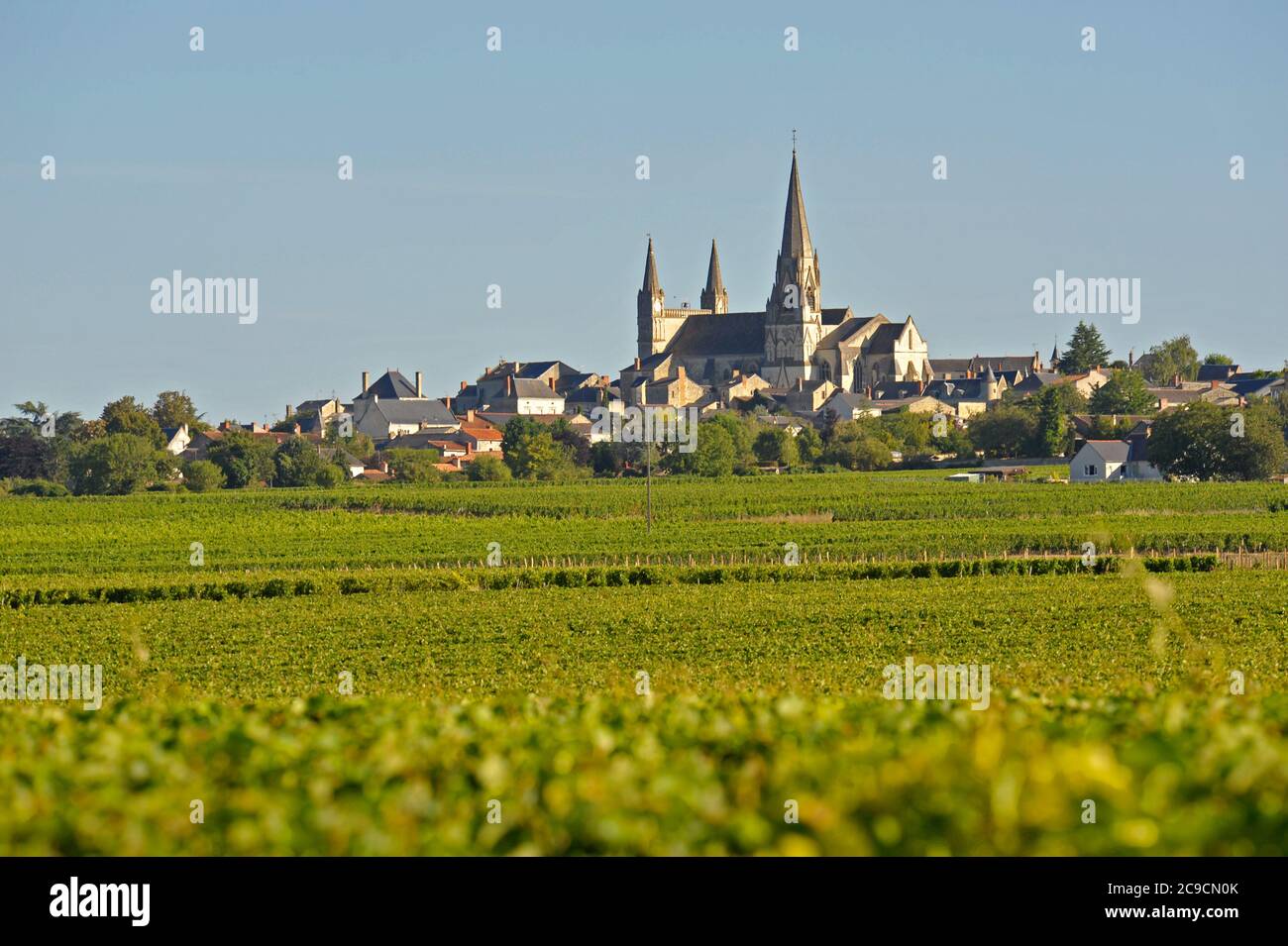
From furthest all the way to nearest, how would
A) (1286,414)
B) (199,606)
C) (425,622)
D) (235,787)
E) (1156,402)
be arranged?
(1156,402) → (1286,414) → (199,606) → (425,622) → (235,787)

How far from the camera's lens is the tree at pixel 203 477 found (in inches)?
4402

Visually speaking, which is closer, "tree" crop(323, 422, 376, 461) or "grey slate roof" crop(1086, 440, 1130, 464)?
"grey slate roof" crop(1086, 440, 1130, 464)

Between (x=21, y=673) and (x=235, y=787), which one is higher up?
(x=235, y=787)

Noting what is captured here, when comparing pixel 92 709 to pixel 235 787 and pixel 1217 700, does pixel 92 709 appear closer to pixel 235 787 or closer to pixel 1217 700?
pixel 235 787

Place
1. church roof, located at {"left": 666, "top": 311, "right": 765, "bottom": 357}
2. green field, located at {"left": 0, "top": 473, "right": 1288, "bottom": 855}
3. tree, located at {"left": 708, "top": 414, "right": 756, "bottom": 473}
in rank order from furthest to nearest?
1. church roof, located at {"left": 666, "top": 311, "right": 765, "bottom": 357}
2. tree, located at {"left": 708, "top": 414, "right": 756, "bottom": 473}
3. green field, located at {"left": 0, "top": 473, "right": 1288, "bottom": 855}

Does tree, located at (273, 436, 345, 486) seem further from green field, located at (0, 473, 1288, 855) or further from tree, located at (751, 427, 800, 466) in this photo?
green field, located at (0, 473, 1288, 855)

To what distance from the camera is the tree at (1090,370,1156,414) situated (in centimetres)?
14000

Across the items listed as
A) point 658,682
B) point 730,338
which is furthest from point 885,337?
point 658,682

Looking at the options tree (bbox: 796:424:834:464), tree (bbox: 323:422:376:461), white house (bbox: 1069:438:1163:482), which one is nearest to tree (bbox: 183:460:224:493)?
tree (bbox: 323:422:376:461)

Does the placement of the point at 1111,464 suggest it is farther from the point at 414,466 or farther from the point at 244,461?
the point at 244,461

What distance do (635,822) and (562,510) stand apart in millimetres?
73284

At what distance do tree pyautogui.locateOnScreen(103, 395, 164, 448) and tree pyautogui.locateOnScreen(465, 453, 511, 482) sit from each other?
3427 centimetres

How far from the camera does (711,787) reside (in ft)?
24.9

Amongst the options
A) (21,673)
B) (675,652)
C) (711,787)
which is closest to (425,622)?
(675,652)
